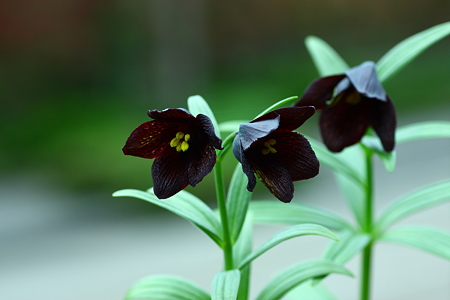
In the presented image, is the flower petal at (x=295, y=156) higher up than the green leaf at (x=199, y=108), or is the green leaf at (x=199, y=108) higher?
the green leaf at (x=199, y=108)

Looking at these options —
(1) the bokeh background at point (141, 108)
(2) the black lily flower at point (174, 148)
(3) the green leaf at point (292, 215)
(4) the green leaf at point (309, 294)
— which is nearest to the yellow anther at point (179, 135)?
(2) the black lily flower at point (174, 148)

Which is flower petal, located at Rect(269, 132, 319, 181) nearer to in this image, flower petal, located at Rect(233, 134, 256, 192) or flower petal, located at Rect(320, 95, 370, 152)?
flower petal, located at Rect(233, 134, 256, 192)

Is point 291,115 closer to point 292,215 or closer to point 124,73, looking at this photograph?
point 292,215

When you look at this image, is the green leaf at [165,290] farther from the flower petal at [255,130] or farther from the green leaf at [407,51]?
the green leaf at [407,51]

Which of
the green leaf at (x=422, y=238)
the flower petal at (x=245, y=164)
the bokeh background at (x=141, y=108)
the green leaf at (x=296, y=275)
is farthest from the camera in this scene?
the bokeh background at (x=141, y=108)

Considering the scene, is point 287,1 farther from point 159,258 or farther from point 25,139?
point 159,258

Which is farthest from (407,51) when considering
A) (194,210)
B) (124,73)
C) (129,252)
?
(124,73)
